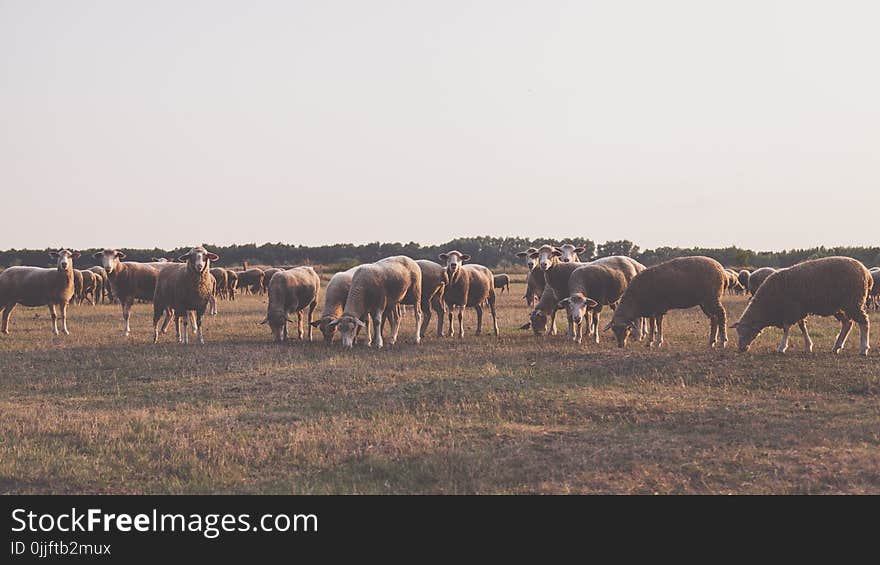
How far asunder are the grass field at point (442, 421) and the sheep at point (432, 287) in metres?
3.92

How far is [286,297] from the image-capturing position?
21547 millimetres

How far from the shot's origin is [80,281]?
35.2 m

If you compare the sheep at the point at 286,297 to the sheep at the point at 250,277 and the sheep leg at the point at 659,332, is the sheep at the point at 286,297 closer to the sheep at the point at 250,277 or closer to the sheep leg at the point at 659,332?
the sheep leg at the point at 659,332

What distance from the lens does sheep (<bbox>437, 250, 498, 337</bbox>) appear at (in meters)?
22.3

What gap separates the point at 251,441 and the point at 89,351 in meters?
10.4

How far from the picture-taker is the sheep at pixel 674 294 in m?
18.5

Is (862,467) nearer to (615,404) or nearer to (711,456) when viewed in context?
(711,456)

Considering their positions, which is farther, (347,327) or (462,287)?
(462,287)

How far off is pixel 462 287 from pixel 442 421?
12.2m

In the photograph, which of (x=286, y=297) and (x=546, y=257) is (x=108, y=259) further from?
(x=546, y=257)

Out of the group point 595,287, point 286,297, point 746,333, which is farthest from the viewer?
point 286,297

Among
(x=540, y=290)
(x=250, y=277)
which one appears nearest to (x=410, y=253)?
(x=250, y=277)

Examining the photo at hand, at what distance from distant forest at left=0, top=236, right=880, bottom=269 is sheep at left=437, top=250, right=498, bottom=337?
48713 millimetres
